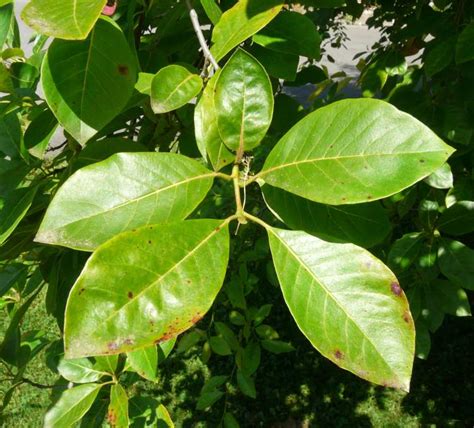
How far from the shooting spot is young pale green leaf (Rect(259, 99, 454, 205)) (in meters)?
0.55

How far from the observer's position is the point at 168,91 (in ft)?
2.26

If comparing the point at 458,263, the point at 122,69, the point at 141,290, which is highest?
the point at 122,69

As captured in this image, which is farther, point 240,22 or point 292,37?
point 292,37

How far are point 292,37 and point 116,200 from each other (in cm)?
44

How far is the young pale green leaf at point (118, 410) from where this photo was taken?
0.97m

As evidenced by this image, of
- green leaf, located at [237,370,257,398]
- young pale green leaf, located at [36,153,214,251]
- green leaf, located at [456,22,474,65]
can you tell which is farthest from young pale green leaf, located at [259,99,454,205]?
green leaf, located at [237,370,257,398]

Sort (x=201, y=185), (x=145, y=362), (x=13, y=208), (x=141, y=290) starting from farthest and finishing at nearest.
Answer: (x=145, y=362), (x=13, y=208), (x=201, y=185), (x=141, y=290)

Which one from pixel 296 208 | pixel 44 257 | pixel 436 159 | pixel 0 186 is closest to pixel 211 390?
pixel 44 257

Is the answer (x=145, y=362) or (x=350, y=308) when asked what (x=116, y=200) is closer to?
(x=350, y=308)

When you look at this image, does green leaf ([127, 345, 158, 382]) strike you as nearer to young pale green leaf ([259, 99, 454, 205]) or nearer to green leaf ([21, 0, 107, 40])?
young pale green leaf ([259, 99, 454, 205])

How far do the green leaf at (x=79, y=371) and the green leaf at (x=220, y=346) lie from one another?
0.55 meters

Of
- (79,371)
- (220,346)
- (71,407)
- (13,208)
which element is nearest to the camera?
(13,208)

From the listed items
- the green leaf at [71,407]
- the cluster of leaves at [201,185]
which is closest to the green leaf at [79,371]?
the green leaf at [71,407]

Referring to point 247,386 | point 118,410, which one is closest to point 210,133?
point 118,410
